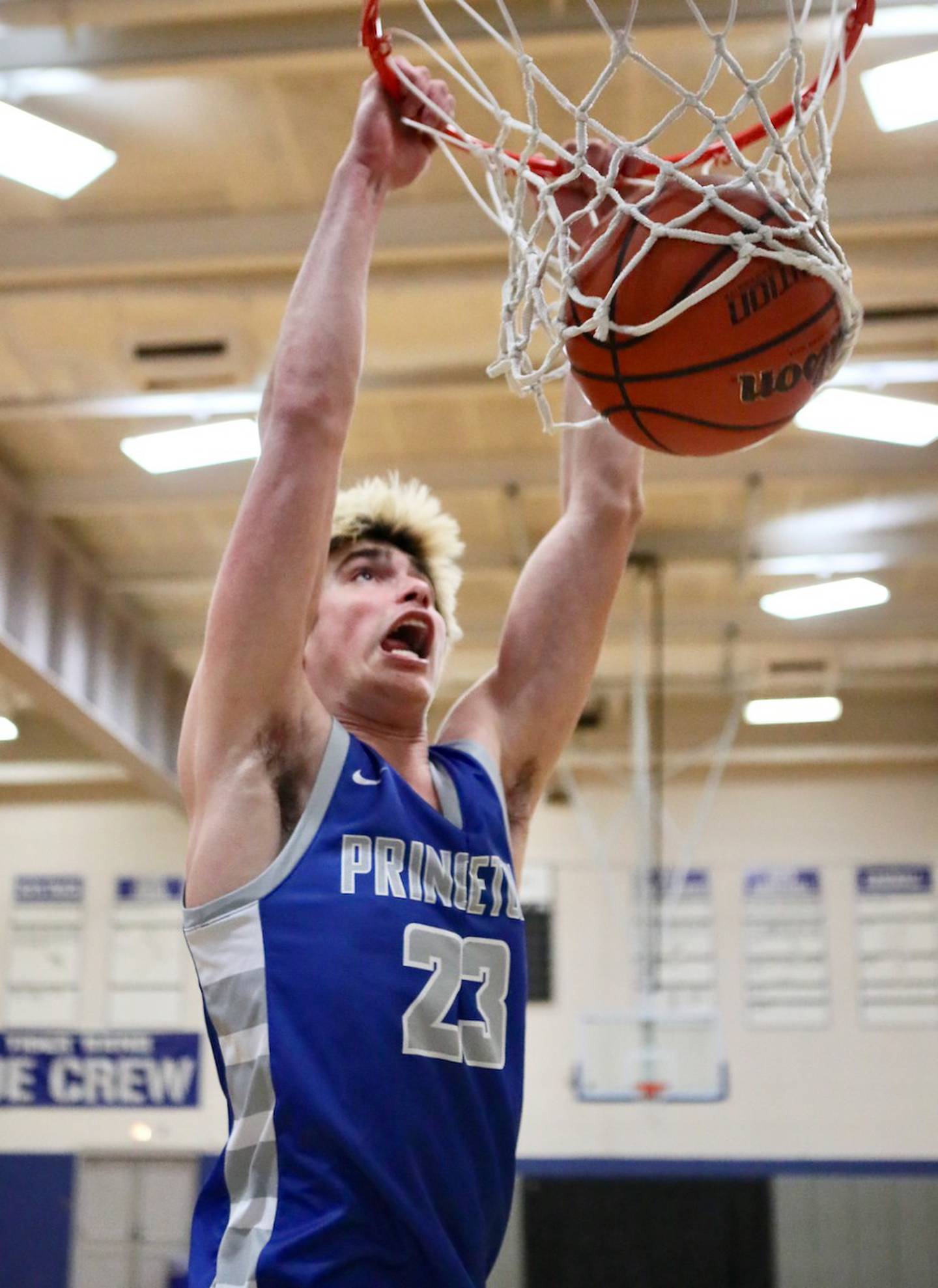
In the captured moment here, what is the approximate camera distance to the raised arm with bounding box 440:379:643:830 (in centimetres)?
201

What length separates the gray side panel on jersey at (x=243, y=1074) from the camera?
4.81 ft

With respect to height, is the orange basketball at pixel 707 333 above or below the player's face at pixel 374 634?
above

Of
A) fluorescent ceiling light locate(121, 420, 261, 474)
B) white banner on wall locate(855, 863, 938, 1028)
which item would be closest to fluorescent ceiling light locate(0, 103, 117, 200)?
fluorescent ceiling light locate(121, 420, 261, 474)

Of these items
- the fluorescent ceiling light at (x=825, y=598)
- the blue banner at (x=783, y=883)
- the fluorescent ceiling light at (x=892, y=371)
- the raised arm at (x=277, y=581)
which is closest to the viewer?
the raised arm at (x=277, y=581)

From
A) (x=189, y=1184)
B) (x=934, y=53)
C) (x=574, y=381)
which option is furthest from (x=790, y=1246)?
(x=574, y=381)

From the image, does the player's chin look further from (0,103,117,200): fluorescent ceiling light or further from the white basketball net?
(0,103,117,200): fluorescent ceiling light

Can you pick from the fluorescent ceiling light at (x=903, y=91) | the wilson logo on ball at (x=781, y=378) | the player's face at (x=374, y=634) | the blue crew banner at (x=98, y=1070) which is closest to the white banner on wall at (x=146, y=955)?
the blue crew banner at (x=98, y=1070)

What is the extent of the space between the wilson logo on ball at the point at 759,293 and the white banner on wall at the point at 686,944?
8.71 metres

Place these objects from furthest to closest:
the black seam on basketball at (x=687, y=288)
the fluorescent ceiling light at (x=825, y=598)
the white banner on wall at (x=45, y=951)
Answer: the white banner on wall at (x=45, y=951) < the fluorescent ceiling light at (x=825, y=598) < the black seam on basketball at (x=687, y=288)

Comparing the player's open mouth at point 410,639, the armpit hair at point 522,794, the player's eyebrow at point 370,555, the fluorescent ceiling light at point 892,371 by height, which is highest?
the fluorescent ceiling light at point 892,371

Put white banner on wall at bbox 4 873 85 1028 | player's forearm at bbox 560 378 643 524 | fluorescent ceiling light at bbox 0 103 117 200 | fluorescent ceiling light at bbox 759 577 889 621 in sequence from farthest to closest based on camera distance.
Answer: white banner on wall at bbox 4 873 85 1028, fluorescent ceiling light at bbox 759 577 889 621, fluorescent ceiling light at bbox 0 103 117 200, player's forearm at bbox 560 378 643 524

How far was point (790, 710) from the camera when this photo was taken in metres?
10.2

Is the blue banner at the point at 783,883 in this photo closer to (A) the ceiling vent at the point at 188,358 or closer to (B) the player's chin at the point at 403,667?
(A) the ceiling vent at the point at 188,358

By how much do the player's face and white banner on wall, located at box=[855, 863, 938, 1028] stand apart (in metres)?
8.77
